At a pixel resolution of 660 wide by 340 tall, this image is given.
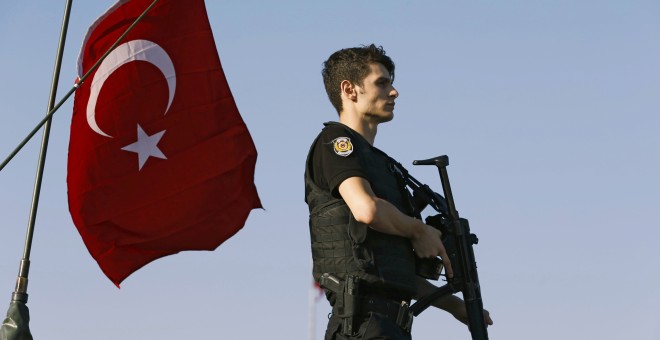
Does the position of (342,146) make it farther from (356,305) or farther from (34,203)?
(34,203)

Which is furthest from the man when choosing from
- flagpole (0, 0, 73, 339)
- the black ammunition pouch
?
flagpole (0, 0, 73, 339)

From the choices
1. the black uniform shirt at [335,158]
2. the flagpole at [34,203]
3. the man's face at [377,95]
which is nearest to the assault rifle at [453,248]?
the man's face at [377,95]

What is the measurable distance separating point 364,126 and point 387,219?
0.80 meters

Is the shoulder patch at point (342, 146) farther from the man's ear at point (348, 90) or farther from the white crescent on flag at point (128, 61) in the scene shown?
the white crescent on flag at point (128, 61)

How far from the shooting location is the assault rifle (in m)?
6.39

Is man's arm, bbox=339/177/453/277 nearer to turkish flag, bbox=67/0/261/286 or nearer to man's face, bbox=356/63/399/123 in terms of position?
man's face, bbox=356/63/399/123

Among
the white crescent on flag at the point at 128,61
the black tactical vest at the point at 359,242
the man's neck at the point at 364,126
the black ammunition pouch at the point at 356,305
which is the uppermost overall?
the white crescent on flag at the point at 128,61

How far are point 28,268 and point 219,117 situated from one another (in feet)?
13.5

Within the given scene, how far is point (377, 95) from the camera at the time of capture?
6.54 meters

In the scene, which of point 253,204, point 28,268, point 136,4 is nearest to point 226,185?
point 253,204

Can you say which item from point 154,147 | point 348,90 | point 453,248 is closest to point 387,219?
point 453,248

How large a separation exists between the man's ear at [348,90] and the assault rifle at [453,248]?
0.52m

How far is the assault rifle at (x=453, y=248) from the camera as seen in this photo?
252 inches

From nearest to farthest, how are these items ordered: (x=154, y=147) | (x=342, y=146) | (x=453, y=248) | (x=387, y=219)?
1. (x=387, y=219)
2. (x=342, y=146)
3. (x=453, y=248)
4. (x=154, y=147)
